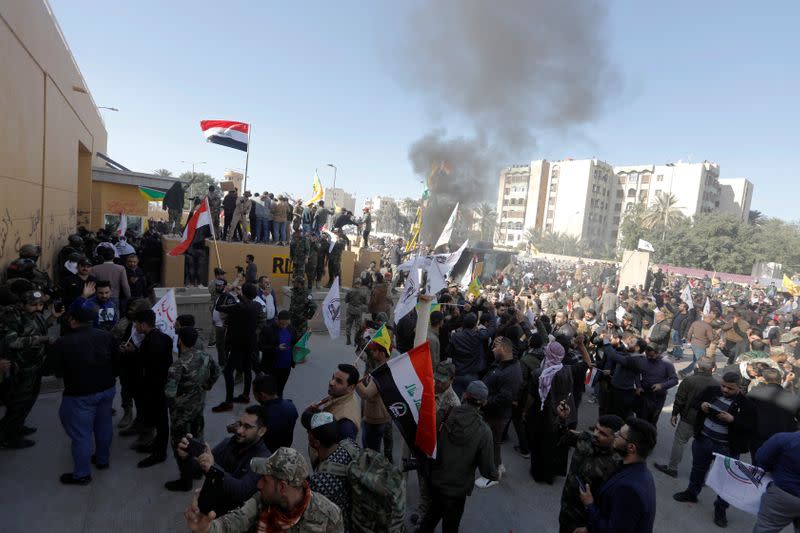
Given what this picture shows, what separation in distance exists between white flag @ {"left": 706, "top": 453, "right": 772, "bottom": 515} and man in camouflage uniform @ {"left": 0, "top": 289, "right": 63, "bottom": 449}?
21.6 ft

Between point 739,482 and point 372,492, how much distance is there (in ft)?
12.0

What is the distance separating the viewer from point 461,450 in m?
3.41

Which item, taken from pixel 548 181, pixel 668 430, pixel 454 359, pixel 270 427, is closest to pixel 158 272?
pixel 454 359

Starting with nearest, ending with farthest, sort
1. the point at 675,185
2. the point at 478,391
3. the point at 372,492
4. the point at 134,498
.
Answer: the point at 372,492 → the point at 478,391 → the point at 134,498 → the point at 675,185

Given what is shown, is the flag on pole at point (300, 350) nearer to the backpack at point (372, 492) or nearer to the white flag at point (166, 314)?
the white flag at point (166, 314)

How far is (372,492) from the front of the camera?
97.0 inches

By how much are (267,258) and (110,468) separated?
7974mm

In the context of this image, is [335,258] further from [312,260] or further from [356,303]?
[356,303]

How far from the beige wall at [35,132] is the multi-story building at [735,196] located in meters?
103

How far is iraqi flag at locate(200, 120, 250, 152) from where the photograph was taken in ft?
43.4

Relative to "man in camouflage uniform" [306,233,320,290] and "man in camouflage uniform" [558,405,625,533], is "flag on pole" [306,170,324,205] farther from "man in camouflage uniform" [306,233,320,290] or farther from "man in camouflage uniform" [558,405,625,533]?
"man in camouflage uniform" [558,405,625,533]

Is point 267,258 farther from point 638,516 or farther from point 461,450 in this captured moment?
point 638,516

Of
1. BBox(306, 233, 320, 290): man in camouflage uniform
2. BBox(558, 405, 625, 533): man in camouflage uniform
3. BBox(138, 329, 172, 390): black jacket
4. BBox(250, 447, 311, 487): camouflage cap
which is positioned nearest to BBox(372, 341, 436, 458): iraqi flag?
BBox(558, 405, 625, 533): man in camouflage uniform

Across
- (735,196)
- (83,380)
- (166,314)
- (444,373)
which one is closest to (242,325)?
(166,314)
